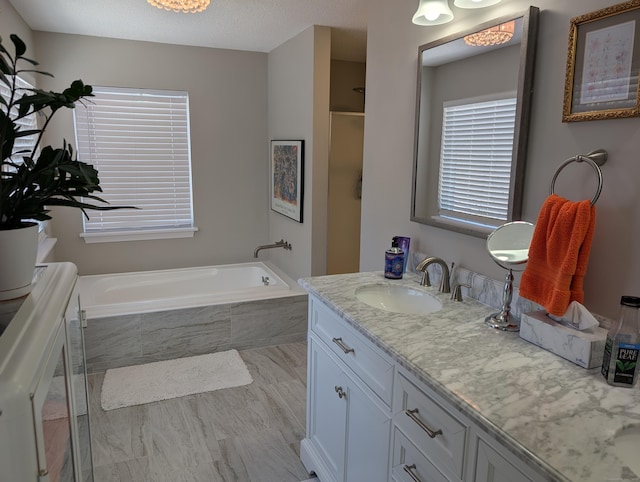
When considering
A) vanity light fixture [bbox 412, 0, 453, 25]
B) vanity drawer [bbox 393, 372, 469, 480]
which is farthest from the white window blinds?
vanity drawer [bbox 393, 372, 469, 480]

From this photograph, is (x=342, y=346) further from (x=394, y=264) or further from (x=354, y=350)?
(x=394, y=264)

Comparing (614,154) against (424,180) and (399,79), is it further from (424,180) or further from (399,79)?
(399,79)

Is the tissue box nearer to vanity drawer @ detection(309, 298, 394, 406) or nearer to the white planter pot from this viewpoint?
vanity drawer @ detection(309, 298, 394, 406)

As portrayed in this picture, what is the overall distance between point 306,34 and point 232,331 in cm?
231

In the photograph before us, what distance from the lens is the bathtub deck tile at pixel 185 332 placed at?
325cm

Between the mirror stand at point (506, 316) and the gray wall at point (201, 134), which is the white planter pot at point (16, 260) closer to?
the mirror stand at point (506, 316)

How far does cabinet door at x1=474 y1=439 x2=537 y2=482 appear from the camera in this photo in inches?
38.9

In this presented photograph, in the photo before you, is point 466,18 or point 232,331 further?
point 232,331

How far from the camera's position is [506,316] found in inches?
62.8

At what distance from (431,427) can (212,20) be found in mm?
3081

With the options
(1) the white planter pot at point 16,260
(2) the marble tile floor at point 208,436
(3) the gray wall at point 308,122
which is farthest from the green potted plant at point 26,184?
(3) the gray wall at point 308,122

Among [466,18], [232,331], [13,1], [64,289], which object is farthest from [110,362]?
[466,18]

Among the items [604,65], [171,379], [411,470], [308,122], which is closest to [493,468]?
[411,470]

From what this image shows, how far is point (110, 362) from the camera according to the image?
317cm
